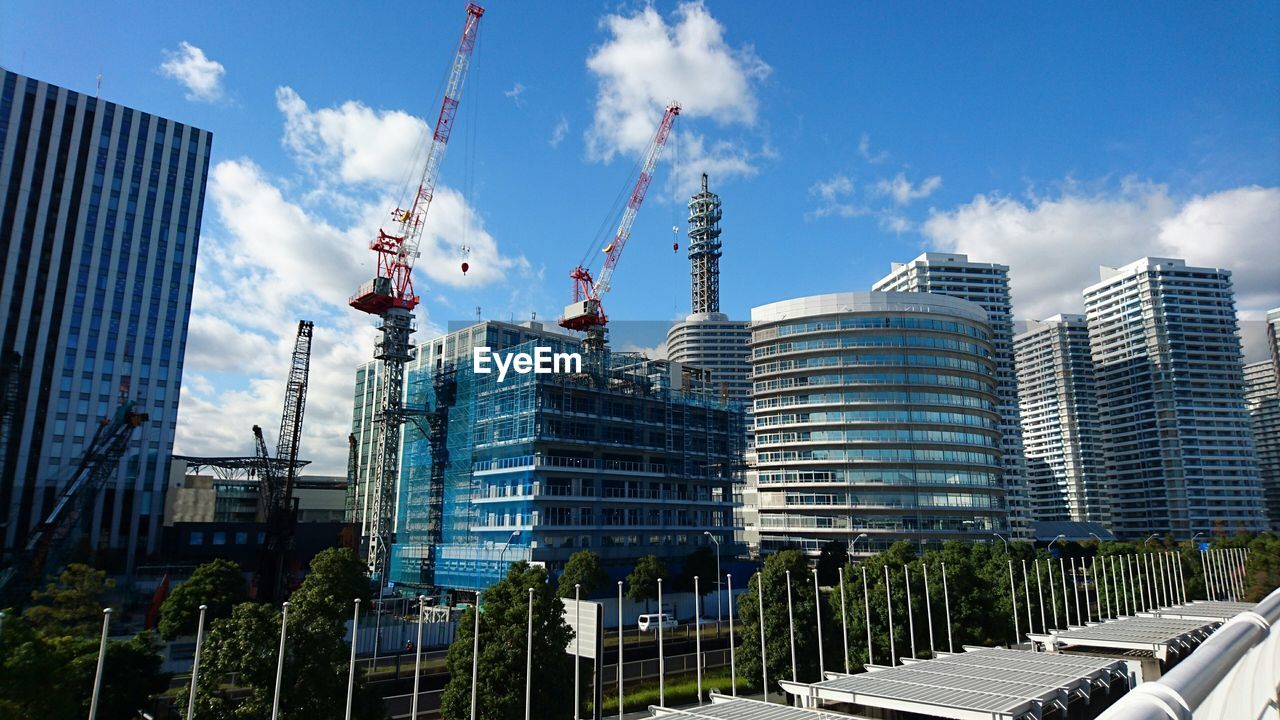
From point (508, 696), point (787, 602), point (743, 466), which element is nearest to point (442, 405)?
point (743, 466)

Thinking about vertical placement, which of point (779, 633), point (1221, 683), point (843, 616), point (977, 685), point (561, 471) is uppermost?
point (561, 471)

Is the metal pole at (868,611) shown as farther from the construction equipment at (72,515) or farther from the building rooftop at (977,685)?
the construction equipment at (72,515)

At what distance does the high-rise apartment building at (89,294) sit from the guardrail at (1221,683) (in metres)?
136

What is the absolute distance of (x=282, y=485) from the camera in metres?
120

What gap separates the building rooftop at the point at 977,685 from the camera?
23.9 m

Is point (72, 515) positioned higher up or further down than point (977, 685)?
higher up

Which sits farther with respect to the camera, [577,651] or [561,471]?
[561,471]

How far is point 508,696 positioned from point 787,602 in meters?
20.8

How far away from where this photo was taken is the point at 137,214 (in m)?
128

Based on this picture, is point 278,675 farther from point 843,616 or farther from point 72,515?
point 72,515

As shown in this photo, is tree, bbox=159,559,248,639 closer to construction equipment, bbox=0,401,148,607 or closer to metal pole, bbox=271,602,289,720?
construction equipment, bbox=0,401,148,607

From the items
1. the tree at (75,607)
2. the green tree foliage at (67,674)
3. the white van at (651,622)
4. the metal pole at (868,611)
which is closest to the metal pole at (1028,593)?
the metal pole at (868,611)

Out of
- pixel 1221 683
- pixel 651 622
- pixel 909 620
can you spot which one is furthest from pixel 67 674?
pixel 651 622

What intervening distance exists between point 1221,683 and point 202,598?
6761 cm
